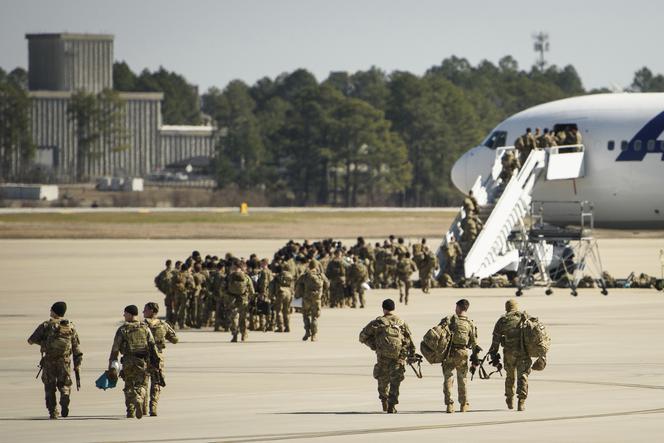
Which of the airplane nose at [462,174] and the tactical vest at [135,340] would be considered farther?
the airplane nose at [462,174]

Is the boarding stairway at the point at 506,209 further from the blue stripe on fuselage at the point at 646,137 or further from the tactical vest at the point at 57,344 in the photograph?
the tactical vest at the point at 57,344

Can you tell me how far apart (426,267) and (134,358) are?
A: 92.1 feet

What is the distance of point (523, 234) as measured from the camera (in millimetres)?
51281

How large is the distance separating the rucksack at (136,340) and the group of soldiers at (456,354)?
10.8 ft

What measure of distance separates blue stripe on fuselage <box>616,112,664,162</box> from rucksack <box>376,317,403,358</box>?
1260 inches

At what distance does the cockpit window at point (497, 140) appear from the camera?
57.6 metres

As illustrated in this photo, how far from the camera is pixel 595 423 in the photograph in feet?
72.2

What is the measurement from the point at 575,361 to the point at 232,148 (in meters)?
147

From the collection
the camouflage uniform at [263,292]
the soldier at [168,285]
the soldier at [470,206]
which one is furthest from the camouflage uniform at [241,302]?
the soldier at [470,206]

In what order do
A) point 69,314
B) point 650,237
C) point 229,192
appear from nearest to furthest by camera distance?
point 69,314, point 650,237, point 229,192

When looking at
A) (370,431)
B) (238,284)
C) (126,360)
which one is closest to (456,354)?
(370,431)

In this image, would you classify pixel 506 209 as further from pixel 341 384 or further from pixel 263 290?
pixel 341 384

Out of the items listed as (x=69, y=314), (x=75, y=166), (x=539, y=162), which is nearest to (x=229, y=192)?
(x=75, y=166)

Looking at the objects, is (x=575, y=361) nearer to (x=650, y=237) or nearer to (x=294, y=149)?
(x=650, y=237)
